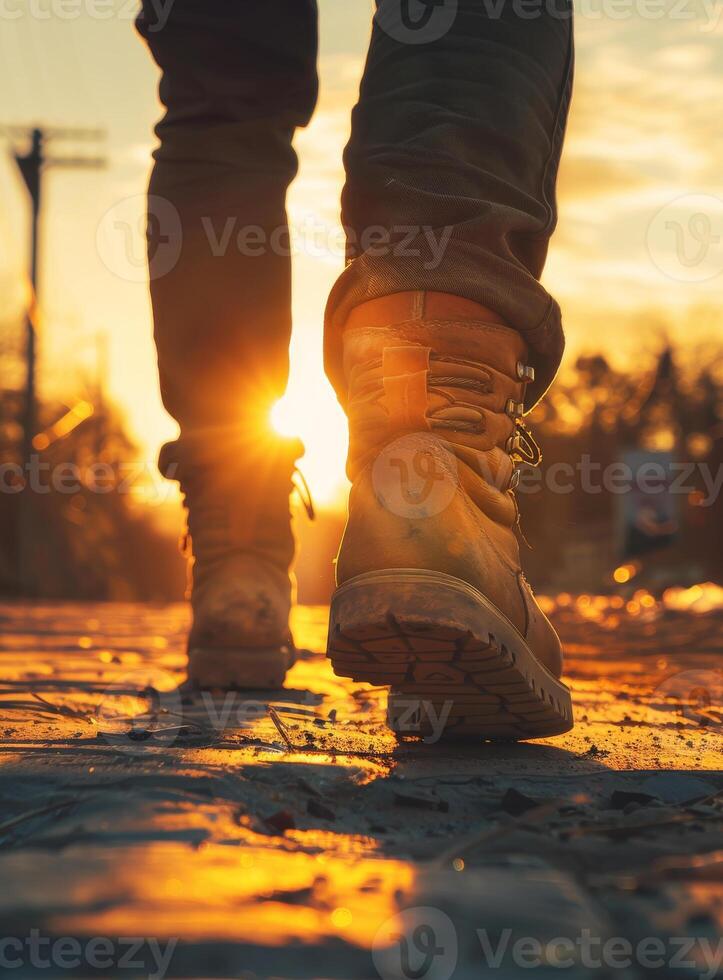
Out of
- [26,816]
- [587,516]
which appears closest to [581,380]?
[587,516]

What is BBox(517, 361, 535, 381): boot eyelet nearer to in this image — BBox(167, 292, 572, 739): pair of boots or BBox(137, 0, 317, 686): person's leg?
BBox(167, 292, 572, 739): pair of boots

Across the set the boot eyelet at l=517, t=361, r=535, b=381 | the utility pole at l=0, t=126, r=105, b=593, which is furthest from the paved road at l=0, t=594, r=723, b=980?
the utility pole at l=0, t=126, r=105, b=593

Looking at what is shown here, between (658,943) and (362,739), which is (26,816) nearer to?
(658,943)

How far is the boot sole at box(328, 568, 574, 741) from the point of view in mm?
1485

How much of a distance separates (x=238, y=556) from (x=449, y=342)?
1.02 metres

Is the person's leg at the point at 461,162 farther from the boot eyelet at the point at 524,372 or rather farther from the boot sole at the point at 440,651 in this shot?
the boot sole at the point at 440,651

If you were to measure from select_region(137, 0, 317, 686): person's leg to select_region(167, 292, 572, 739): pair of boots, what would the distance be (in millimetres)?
710

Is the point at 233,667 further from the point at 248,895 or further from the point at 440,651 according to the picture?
the point at 248,895

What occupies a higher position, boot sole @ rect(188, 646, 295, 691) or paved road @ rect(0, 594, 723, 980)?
boot sole @ rect(188, 646, 295, 691)

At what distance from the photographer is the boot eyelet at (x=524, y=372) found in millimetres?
1820

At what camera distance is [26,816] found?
1.03m

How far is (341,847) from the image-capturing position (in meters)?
1.00

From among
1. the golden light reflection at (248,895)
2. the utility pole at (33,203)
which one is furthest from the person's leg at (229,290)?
the utility pole at (33,203)

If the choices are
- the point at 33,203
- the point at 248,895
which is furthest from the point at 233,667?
the point at 33,203
